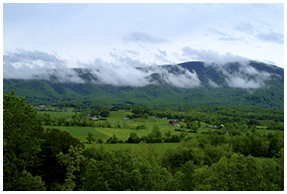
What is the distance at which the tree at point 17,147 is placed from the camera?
1606 centimetres

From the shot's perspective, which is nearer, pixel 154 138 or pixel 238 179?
pixel 238 179

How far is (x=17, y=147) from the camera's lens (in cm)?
1686

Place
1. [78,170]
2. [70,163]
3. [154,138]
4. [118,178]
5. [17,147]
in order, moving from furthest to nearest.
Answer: [154,138] < [78,170] < [70,163] < [118,178] < [17,147]

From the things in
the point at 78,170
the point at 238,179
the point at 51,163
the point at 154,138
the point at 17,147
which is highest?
A: the point at 17,147

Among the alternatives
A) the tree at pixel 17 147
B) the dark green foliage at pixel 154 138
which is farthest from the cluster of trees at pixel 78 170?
the dark green foliage at pixel 154 138

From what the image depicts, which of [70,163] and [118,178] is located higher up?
[70,163]

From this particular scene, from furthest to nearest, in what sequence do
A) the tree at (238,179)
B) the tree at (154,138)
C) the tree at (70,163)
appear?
the tree at (154,138) < the tree at (70,163) < the tree at (238,179)

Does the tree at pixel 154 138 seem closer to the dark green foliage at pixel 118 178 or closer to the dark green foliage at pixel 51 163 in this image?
the dark green foliage at pixel 51 163

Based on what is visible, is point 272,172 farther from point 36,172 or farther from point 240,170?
point 36,172

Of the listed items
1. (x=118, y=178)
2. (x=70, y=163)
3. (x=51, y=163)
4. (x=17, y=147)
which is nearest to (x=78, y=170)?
(x=70, y=163)

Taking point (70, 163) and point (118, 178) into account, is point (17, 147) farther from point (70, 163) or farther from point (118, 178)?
point (118, 178)

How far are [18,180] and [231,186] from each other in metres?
16.0

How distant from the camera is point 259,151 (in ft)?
186

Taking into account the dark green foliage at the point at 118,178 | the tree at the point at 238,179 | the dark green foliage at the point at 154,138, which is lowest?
the dark green foliage at the point at 154,138
